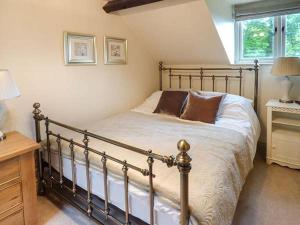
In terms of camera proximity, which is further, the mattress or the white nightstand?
the white nightstand

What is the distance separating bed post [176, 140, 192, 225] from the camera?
3.68 feet

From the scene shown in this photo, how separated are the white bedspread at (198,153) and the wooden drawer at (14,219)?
1.81 ft

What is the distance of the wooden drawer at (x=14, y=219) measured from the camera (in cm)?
166

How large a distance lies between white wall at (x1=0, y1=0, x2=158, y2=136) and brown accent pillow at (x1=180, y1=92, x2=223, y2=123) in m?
1.00

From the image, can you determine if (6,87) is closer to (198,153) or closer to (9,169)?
(9,169)

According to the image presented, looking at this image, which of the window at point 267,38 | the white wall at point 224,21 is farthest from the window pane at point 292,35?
the white wall at point 224,21

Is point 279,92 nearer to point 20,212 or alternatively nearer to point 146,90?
point 146,90

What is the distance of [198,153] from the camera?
1.76 m

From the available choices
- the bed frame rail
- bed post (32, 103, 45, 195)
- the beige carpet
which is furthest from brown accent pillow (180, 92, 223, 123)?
bed post (32, 103, 45, 195)

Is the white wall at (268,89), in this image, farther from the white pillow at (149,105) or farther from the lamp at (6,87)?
the lamp at (6,87)

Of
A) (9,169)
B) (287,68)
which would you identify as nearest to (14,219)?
(9,169)

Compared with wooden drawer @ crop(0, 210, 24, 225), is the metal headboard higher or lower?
higher

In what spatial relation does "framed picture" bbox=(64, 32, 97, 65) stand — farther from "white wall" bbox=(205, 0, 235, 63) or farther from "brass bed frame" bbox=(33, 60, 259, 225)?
"white wall" bbox=(205, 0, 235, 63)

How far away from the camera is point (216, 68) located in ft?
11.0
